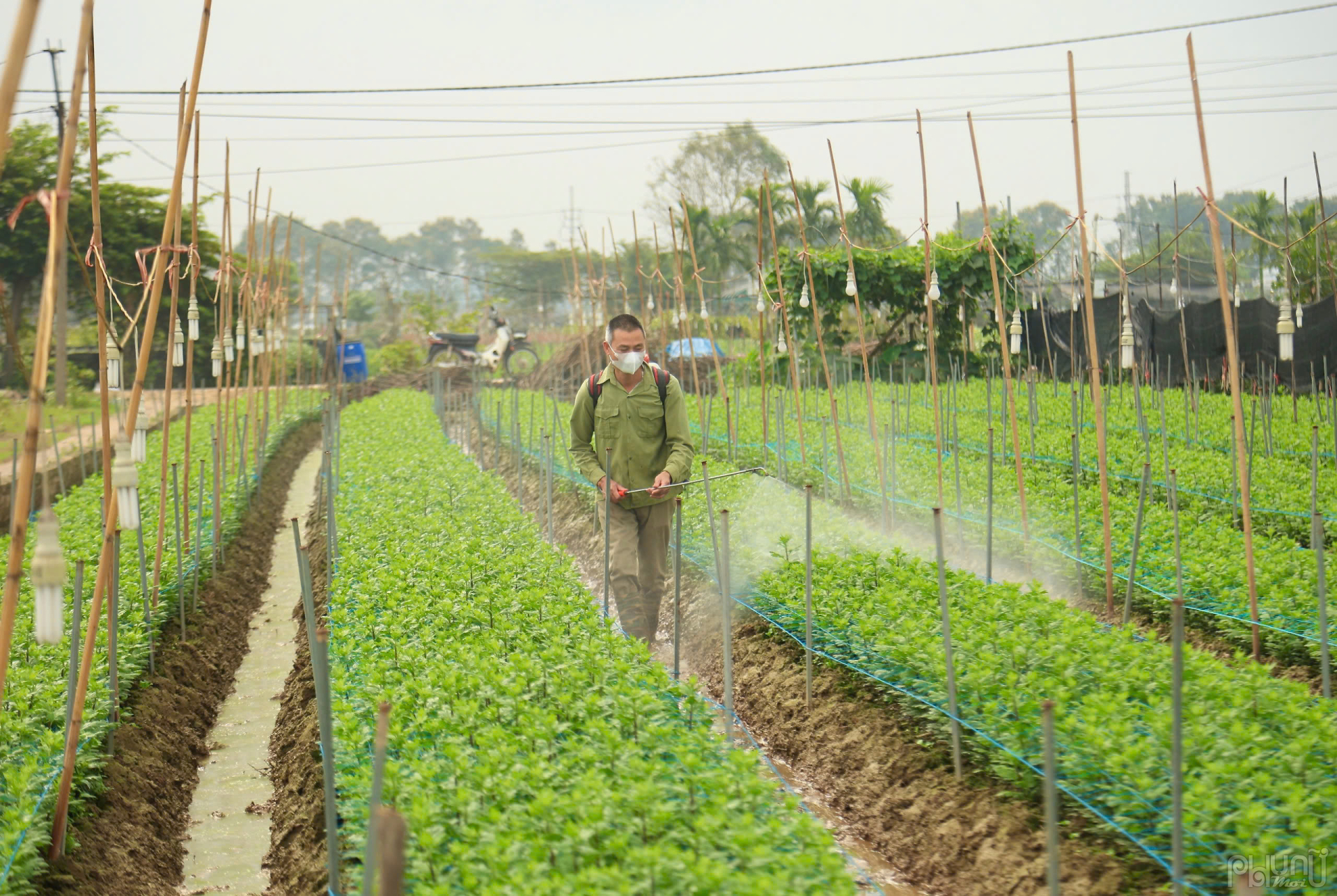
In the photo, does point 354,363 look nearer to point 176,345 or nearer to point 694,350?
point 694,350

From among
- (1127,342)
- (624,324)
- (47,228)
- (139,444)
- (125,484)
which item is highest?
(47,228)

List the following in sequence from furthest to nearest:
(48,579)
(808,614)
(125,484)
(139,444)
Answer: (808,614), (139,444), (125,484), (48,579)

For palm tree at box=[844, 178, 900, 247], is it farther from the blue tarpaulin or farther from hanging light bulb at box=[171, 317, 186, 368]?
hanging light bulb at box=[171, 317, 186, 368]

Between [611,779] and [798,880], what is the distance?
777 mm

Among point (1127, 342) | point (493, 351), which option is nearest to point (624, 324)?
point (1127, 342)

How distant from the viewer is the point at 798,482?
416 inches

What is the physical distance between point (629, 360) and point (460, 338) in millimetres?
25746

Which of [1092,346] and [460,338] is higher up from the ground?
[460,338]

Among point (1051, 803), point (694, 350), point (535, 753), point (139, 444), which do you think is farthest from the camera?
point (694, 350)

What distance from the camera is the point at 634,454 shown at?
6.23m

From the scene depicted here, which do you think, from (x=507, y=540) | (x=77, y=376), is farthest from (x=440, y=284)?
(x=507, y=540)

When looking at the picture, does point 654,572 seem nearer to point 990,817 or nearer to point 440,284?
point 990,817

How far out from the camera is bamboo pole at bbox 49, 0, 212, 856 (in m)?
3.28

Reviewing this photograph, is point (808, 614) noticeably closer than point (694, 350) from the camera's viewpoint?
Yes
